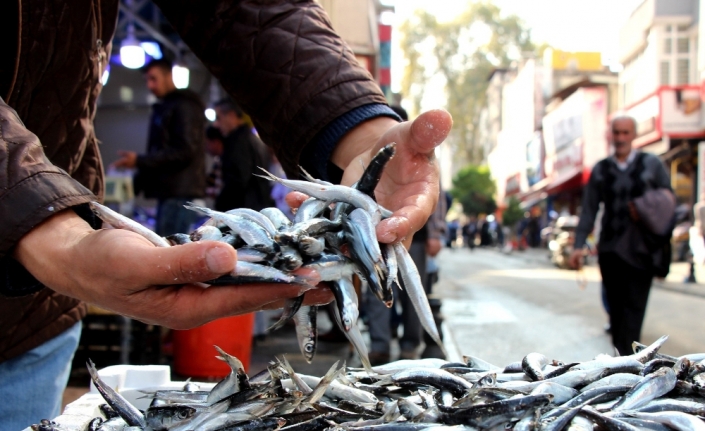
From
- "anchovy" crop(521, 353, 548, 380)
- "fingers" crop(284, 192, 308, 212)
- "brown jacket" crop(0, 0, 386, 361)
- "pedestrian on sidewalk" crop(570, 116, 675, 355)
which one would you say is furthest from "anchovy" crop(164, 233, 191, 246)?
"pedestrian on sidewalk" crop(570, 116, 675, 355)

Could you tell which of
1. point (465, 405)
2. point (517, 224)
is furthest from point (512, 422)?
point (517, 224)

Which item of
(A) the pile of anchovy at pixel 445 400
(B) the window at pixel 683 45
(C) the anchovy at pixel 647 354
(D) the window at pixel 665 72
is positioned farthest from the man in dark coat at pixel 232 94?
(B) the window at pixel 683 45

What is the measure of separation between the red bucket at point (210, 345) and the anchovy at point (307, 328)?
3675mm

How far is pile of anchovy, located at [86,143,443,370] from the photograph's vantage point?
1466 millimetres

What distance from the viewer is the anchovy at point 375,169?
171cm

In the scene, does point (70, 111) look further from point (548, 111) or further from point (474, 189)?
point (474, 189)

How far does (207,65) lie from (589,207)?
5363mm

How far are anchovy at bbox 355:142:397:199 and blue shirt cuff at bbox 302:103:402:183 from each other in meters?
0.45

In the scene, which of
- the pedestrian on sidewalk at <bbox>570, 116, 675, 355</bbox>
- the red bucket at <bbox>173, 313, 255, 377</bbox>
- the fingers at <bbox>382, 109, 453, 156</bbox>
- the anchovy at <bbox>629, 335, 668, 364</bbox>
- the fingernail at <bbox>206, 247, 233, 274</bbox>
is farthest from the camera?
the pedestrian on sidewalk at <bbox>570, 116, 675, 355</bbox>

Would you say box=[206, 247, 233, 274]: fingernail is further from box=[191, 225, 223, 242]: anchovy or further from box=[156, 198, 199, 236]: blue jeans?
box=[156, 198, 199, 236]: blue jeans

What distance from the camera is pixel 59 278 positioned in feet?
4.41

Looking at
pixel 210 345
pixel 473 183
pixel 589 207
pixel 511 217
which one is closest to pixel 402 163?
pixel 210 345

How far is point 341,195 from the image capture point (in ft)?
5.85

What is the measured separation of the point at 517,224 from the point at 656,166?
4369 centimetres
